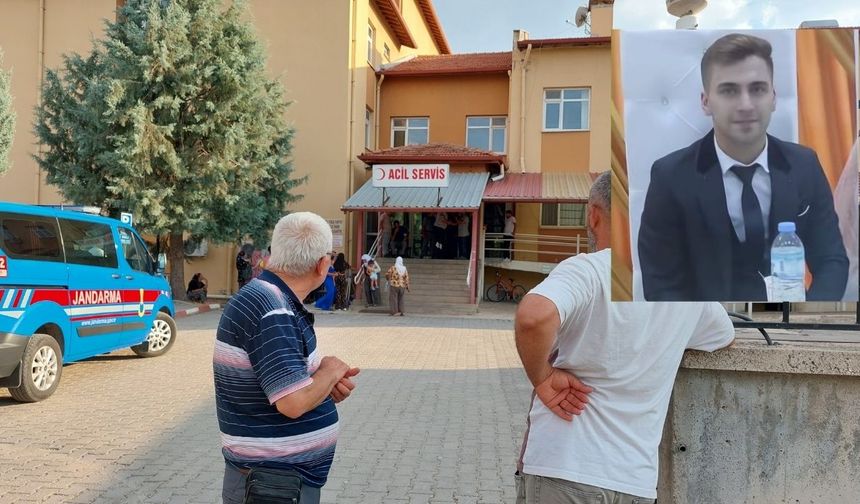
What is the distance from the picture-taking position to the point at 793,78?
184 cm

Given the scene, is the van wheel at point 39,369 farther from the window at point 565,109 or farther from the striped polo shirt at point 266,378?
the window at point 565,109

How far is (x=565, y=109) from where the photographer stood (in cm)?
2123

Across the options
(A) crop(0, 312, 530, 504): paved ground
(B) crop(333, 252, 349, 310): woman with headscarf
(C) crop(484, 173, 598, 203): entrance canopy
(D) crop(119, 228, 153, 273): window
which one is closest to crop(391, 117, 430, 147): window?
(C) crop(484, 173, 598, 203): entrance canopy

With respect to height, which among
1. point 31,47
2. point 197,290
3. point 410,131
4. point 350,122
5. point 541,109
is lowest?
point 197,290

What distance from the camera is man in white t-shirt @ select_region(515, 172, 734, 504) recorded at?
189cm

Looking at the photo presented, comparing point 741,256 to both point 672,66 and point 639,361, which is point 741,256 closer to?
point 639,361

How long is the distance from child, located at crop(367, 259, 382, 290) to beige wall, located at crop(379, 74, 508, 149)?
734 cm

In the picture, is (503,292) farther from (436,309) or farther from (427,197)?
(427,197)

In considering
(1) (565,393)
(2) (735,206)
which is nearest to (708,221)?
(2) (735,206)

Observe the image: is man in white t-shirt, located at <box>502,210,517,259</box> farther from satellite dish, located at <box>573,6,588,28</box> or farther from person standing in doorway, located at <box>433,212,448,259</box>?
satellite dish, located at <box>573,6,588,28</box>

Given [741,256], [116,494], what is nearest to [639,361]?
[741,256]

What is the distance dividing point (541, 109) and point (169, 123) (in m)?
12.6

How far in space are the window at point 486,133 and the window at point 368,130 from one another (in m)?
3.83

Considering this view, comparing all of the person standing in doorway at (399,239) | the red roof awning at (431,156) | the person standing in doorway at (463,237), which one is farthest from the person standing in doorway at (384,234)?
the person standing in doorway at (463,237)
